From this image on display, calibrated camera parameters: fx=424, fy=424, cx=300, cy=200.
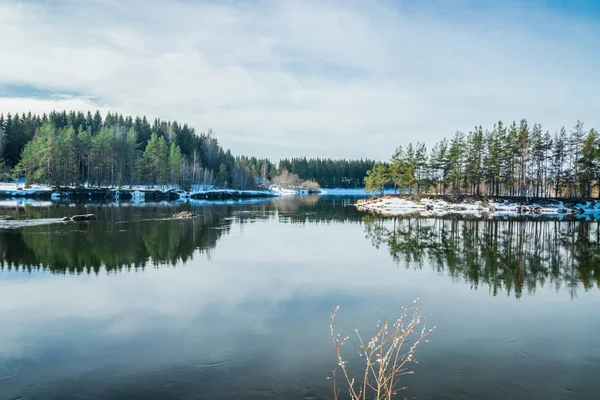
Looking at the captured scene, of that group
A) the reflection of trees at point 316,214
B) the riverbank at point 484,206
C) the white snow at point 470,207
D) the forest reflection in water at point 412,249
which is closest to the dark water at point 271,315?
the forest reflection in water at point 412,249

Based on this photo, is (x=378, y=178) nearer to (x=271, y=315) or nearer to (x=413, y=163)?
(x=413, y=163)

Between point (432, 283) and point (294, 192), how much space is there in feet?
583

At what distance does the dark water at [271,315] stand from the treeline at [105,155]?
76.7 metres

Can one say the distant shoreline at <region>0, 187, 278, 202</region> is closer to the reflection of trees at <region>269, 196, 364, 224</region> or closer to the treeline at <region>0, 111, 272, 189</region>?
the treeline at <region>0, 111, 272, 189</region>

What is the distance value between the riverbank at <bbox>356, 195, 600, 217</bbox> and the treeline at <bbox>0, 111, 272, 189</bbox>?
61992 millimetres

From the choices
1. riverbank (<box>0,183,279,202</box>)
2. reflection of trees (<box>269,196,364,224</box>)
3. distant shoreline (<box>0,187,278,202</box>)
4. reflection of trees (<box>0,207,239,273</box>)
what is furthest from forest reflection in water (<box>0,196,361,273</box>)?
distant shoreline (<box>0,187,278,202</box>)

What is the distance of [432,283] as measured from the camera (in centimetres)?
1909

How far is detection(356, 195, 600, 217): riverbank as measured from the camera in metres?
73.4

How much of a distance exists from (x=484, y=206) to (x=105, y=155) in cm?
8805

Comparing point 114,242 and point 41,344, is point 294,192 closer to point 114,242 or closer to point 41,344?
point 114,242

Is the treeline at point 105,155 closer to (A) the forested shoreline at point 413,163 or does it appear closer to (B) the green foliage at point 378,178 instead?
(A) the forested shoreline at point 413,163

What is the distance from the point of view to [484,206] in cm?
8062

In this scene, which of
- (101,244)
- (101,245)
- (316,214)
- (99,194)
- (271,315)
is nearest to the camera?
(271,315)

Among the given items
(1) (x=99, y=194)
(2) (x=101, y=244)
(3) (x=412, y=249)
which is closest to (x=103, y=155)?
(1) (x=99, y=194)
